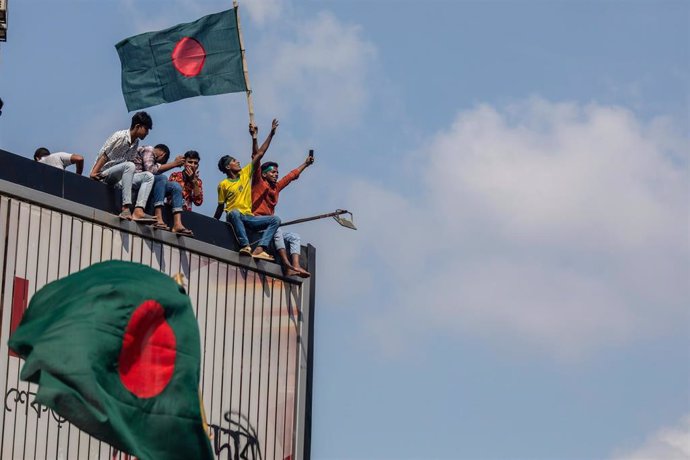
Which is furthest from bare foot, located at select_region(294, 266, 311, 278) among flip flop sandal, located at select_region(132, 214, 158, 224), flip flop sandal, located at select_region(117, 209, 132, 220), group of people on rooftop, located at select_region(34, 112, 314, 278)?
flip flop sandal, located at select_region(117, 209, 132, 220)

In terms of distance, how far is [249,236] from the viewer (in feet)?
114

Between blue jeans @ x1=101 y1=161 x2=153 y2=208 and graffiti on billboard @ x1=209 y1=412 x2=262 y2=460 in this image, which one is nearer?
blue jeans @ x1=101 y1=161 x2=153 y2=208

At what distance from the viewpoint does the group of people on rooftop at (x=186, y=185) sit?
32188 millimetres

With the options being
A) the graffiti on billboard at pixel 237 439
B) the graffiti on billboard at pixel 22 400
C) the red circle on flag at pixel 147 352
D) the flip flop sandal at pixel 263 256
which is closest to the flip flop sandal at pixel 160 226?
the flip flop sandal at pixel 263 256

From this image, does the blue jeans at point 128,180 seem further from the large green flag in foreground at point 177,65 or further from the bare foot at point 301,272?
the bare foot at point 301,272

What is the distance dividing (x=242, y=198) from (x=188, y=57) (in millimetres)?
2542

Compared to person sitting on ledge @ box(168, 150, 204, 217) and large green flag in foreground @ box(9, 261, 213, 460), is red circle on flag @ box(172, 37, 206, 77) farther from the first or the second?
large green flag in foreground @ box(9, 261, 213, 460)

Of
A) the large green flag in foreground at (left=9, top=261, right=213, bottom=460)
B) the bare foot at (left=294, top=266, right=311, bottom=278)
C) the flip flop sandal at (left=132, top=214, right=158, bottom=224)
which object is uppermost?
the bare foot at (left=294, top=266, right=311, bottom=278)

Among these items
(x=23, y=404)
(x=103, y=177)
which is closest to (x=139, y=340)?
(x=23, y=404)

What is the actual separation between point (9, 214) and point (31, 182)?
2.23ft

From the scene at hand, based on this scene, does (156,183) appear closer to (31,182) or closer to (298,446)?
(31,182)

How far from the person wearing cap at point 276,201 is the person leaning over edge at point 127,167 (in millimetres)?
2780

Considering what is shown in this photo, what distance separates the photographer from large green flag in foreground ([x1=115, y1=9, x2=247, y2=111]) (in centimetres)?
3481

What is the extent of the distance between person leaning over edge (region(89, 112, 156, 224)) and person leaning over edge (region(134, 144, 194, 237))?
0.68ft
